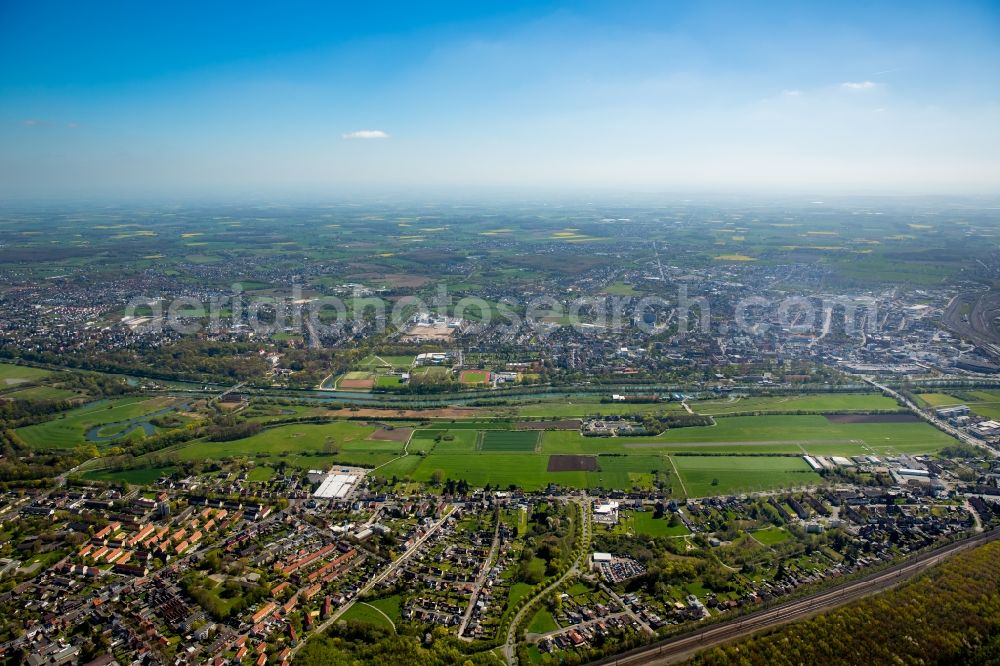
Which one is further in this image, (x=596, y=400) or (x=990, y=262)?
(x=990, y=262)

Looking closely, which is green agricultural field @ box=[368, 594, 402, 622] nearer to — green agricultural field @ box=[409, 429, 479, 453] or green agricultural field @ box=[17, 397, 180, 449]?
green agricultural field @ box=[409, 429, 479, 453]

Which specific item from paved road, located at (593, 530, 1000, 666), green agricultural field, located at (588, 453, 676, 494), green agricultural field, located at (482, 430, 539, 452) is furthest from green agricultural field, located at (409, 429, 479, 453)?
paved road, located at (593, 530, 1000, 666)

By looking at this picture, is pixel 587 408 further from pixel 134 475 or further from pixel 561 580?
pixel 134 475

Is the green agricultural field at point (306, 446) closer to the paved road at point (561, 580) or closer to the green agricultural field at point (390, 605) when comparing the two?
the green agricultural field at point (390, 605)

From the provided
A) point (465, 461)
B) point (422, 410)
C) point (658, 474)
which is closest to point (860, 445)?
point (658, 474)

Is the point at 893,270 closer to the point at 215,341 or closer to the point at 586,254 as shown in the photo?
the point at 586,254

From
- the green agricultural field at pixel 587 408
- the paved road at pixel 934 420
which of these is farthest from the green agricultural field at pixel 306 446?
the paved road at pixel 934 420
